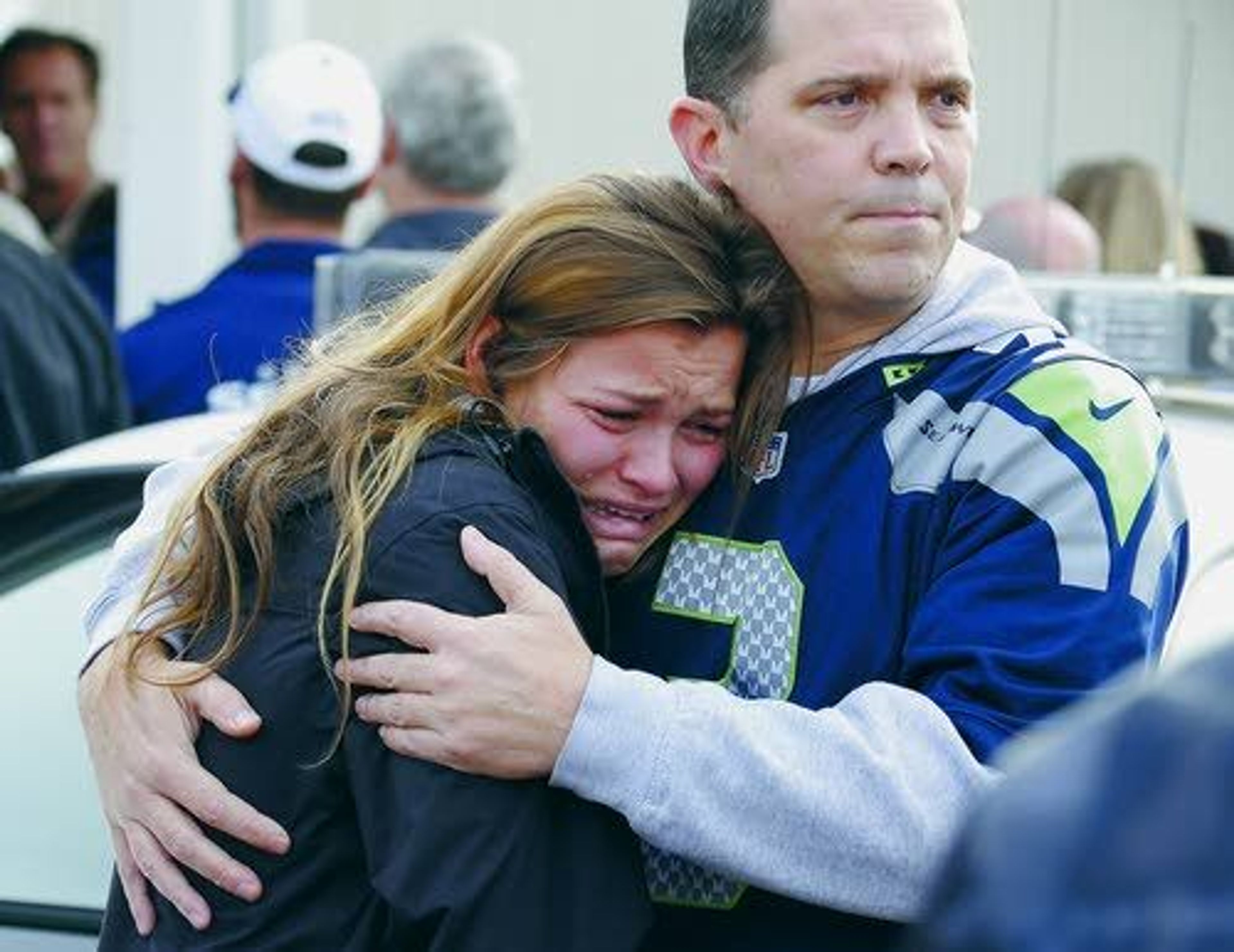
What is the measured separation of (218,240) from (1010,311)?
5.09m

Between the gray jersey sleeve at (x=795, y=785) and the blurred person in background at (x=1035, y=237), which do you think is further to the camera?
the blurred person in background at (x=1035, y=237)

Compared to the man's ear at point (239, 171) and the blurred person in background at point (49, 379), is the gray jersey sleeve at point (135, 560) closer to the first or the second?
the blurred person in background at point (49, 379)

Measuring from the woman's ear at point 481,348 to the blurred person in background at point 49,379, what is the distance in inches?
116

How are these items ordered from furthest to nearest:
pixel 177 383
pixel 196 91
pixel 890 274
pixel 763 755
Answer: pixel 196 91 → pixel 177 383 → pixel 890 274 → pixel 763 755

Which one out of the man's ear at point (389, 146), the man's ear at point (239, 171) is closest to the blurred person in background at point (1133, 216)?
the man's ear at point (389, 146)

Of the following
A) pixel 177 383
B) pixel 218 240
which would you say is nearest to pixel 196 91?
pixel 218 240

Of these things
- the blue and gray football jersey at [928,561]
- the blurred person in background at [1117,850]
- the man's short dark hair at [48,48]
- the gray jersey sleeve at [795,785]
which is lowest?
the man's short dark hair at [48,48]

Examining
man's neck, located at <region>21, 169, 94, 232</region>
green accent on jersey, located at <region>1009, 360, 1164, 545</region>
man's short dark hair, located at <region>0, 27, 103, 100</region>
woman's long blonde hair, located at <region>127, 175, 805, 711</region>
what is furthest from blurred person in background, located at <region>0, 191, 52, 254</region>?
green accent on jersey, located at <region>1009, 360, 1164, 545</region>

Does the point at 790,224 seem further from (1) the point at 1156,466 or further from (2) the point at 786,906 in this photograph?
(2) the point at 786,906

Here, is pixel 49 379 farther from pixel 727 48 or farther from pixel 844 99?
pixel 844 99

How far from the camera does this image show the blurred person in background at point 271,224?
5012 mm

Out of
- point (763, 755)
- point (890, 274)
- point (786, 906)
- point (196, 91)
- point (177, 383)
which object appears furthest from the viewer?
point (196, 91)

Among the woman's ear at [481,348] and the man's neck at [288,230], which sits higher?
the woman's ear at [481,348]

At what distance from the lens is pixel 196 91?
273 inches
